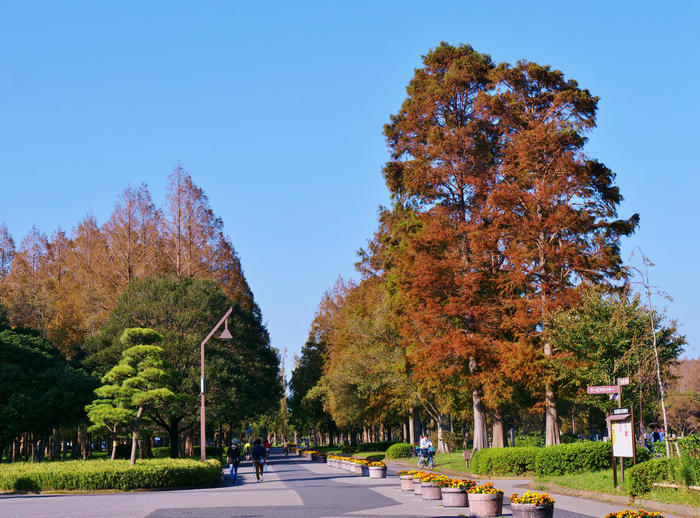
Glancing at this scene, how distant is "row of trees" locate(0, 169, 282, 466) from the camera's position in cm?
4228

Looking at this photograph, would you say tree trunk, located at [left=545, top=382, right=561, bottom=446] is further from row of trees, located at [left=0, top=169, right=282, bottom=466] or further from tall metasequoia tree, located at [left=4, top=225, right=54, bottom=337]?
tall metasequoia tree, located at [left=4, top=225, right=54, bottom=337]

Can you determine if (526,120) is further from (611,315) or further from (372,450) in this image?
(372,450)

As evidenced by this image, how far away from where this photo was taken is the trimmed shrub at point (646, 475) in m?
16.2

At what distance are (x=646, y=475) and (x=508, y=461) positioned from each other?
1094cm

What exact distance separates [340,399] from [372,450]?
9065 mm

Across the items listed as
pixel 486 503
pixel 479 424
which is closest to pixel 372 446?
pixel 479 424

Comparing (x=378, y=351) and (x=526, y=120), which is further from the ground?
(x=526, y=120)

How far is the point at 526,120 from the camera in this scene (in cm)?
3312

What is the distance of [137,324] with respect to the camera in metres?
46.8

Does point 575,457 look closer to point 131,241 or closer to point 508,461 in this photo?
point 508,461

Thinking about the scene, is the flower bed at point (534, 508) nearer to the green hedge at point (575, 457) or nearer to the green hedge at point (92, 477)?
the green hedge at point (575, 457)

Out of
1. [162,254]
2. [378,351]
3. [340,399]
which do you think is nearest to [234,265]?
[162,254]

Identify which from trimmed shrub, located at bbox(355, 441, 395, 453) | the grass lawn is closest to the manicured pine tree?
the grass lawn

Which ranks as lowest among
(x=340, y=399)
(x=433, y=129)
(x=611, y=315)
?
(x=340, y=399)
